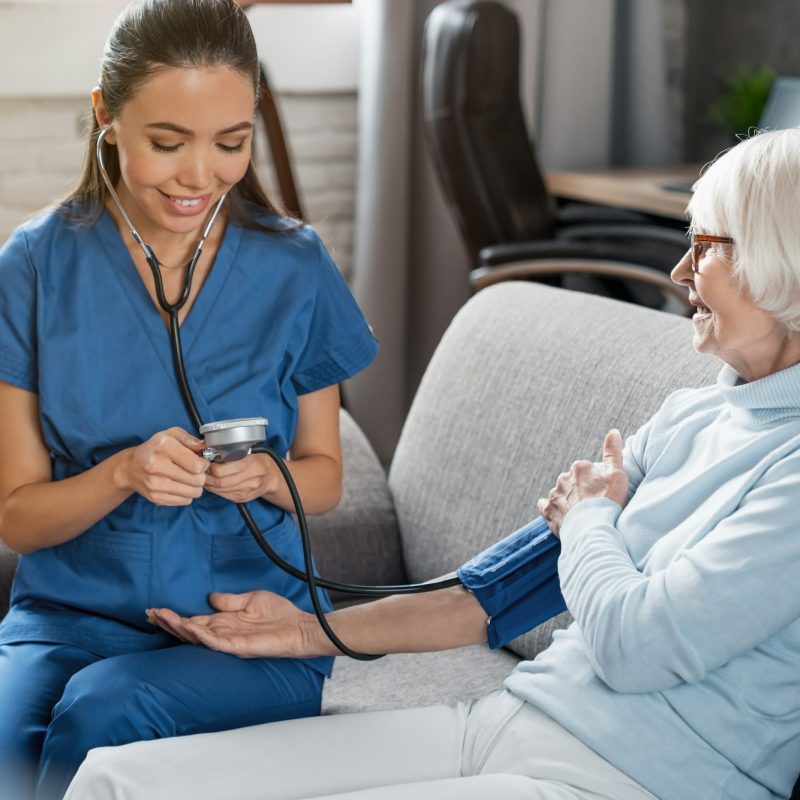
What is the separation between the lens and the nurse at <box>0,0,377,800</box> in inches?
47.9

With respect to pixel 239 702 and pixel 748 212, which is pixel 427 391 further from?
pixel 748 212

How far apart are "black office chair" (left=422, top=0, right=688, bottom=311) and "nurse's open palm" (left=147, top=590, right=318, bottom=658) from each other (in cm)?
150

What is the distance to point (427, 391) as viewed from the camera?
1855 mm

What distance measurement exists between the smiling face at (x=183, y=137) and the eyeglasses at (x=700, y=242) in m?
0.46

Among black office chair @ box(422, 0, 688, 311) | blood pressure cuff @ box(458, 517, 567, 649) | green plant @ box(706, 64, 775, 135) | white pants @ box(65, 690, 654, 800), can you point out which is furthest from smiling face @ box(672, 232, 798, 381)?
green plant @ box(706, 64, 775, 135)

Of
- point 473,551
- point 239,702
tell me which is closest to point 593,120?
point 473,551

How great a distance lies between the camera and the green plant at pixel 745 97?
359 cm

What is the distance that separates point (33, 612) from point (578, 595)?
63 cm

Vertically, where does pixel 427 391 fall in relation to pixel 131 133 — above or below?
below

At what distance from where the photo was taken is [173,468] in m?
1.17

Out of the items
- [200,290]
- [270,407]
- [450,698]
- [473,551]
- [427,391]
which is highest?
[200,290]

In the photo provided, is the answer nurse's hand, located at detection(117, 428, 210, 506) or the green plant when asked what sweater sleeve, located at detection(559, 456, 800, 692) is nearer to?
nurse's hand, located at detection(117, 428, 210, 506)

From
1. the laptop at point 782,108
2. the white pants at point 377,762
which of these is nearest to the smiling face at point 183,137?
the white pants at point 377,762

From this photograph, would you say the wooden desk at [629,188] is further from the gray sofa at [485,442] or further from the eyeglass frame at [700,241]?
the eyeglass frame at [700,241]
